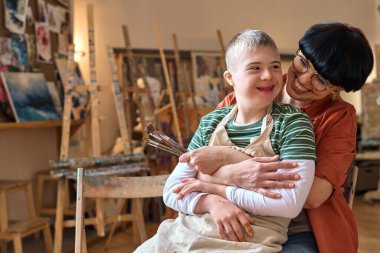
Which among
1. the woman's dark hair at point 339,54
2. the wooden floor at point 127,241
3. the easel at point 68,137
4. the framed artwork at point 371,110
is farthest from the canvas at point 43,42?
the framed artwork at point 371,110

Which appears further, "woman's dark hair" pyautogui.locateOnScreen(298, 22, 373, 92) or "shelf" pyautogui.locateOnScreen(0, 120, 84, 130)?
"shelf" pyautogui.locateOnScreen(0, 120, 84, 130)

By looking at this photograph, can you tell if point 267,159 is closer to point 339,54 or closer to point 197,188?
point 197,188

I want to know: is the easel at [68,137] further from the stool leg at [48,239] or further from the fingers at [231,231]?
the fingers at [231,231]

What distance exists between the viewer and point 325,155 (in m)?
1.23

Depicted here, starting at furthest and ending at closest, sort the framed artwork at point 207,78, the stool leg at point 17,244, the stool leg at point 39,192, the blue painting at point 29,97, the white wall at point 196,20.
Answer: the framed artwork at point 207,78, the white wall at point 196,20, the stool leg at point 39,192, the blue painting at point 29,97, the stool leg at point 17,244

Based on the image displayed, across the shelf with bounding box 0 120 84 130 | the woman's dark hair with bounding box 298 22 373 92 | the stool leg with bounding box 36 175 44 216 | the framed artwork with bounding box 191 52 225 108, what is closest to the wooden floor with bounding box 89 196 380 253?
the stool leg with bounding box 36 175 44 216

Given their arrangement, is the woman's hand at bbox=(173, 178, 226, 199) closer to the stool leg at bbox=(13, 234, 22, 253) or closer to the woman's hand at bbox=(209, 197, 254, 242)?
the woman's hand at bbox=(209, 197, 254, 242)

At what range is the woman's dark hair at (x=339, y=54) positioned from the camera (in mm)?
1269

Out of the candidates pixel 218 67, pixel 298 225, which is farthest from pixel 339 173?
pixel 218 67

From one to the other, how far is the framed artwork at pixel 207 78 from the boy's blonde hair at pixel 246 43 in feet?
11.6

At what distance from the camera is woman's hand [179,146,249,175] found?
1.24m

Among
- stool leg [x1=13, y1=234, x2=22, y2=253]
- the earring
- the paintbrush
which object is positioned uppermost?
the earring

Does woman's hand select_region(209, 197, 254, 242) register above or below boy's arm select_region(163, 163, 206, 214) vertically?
below

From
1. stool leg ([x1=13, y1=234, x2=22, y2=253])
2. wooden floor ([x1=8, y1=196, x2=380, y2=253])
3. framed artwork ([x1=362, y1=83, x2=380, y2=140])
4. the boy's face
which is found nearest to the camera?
the boy's face
